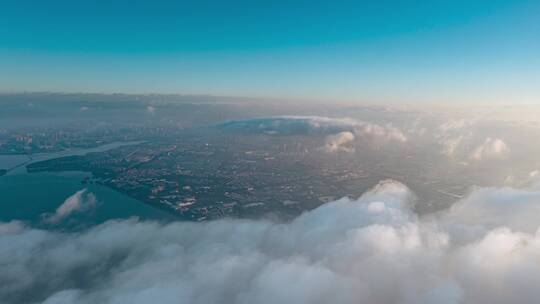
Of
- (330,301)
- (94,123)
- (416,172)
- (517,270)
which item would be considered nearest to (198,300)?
(330,301)

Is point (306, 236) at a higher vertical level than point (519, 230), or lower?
lower

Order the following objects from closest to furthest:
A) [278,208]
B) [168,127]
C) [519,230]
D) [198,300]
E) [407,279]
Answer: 1. [407,279]
2. [198,300]
3. [519,230]
4. [278,208]
5. [168,127]

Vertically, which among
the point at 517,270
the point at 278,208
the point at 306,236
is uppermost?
the point at 517,270

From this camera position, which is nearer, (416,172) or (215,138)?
(416,172)

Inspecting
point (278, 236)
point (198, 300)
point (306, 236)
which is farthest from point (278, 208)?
point (198, 300)

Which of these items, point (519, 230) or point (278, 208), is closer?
point (519, 230)

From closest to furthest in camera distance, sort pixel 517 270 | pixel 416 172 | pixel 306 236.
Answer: pixel 517 270 → pixel 306 236 → pixel 416 172

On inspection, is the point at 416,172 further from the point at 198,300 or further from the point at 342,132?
the point at 198,300

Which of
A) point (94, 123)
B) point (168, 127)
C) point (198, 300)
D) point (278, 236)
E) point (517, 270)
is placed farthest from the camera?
point (94, 123)

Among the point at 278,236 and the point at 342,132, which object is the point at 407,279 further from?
the point at 342,132
